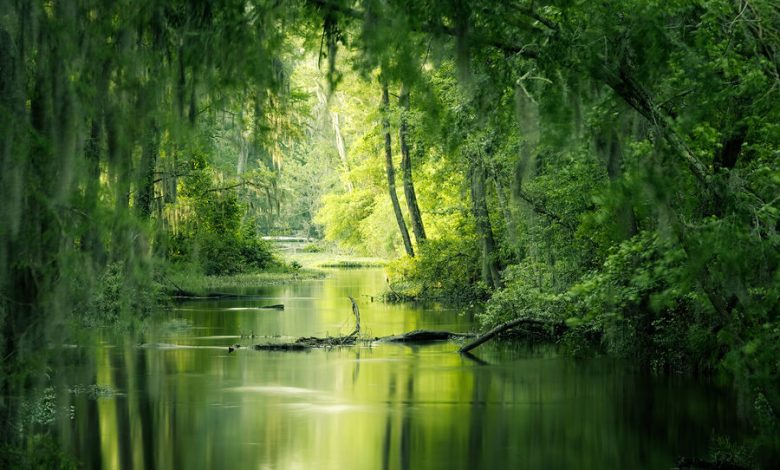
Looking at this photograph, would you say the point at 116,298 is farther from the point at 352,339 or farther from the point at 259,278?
the point at 259,278

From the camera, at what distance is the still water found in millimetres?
9305

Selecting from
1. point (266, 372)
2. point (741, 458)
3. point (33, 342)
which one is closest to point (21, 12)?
point (33, 342)

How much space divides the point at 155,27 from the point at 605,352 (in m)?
9.71

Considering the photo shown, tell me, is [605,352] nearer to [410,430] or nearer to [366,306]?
[410,430]

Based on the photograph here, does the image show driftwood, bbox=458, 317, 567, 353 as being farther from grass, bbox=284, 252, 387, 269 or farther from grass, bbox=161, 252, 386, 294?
grass, bbox=284, 252, 387, 269

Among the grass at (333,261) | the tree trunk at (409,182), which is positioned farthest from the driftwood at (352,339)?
the grass at (333,261)

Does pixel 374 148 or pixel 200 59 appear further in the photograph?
pixel 374 148

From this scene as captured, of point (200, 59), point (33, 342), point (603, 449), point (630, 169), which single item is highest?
point (200, 59)

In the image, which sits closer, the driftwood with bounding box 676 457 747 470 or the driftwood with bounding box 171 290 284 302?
the driftwood with bounding box 676 457 747 470

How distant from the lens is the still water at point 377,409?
930 cm

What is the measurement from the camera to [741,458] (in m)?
8.07

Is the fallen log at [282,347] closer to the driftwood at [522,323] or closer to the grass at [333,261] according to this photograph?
the driftwood at [522,323]

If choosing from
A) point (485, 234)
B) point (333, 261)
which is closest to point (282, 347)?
point (485, 234)

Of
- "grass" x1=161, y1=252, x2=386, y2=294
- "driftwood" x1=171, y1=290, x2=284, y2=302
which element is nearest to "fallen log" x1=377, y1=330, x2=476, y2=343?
"grass" x1=161, y1=252, x2=386, y2=294
